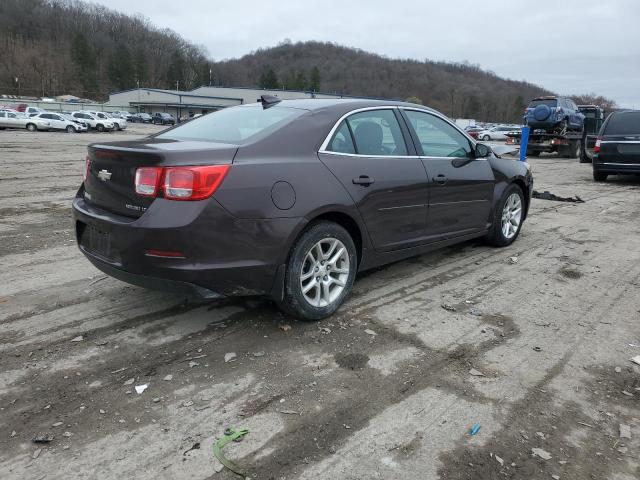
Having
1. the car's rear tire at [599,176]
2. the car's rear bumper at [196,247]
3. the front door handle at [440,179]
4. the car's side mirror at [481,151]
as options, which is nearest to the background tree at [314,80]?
the car's rear tire at [599,176]

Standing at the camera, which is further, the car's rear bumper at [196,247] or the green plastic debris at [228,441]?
the car's rear bumper at [196,247]

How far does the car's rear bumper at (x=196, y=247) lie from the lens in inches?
121

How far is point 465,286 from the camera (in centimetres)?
470

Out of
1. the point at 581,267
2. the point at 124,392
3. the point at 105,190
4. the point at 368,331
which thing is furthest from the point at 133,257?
the point at 581,267

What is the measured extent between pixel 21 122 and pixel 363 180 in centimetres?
3911

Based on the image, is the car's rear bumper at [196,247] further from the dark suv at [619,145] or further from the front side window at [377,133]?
the dark suv at [619,145]

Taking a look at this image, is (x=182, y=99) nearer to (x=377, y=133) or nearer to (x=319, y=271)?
(x=377, y=133)

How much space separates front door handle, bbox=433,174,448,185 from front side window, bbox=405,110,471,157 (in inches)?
8.3

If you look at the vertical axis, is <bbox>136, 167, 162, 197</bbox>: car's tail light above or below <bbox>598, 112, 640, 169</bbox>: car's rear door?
below

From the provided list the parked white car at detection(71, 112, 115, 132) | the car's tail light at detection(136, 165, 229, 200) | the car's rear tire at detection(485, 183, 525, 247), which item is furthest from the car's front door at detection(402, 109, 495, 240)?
the parked white car at detection(71, 112, 115, 132)

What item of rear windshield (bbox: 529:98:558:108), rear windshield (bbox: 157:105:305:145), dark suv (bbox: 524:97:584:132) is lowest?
rear windshield (bbox: 157:105:305:145)

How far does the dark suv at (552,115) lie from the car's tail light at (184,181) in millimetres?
19931

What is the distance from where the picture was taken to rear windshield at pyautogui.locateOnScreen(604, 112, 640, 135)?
11586 mm

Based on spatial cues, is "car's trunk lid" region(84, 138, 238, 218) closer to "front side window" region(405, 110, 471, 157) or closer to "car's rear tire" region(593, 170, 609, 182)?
"front side window" region(405, 110, 471, 157)
